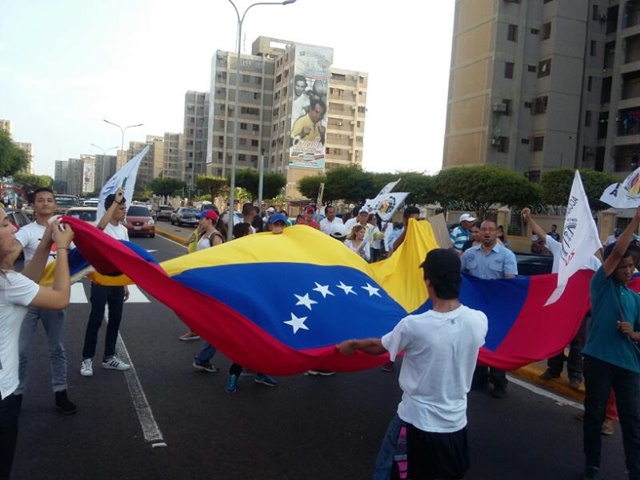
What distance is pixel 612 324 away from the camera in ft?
13.2

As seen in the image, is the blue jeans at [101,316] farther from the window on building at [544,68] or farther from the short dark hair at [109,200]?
the window on building at [544,68]

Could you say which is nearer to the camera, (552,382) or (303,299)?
(303,299)

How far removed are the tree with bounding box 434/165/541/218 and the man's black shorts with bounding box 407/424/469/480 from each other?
3463 cm

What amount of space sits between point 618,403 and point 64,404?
14.8 feet

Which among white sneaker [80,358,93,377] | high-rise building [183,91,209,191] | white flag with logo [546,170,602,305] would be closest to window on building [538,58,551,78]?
white flag with logo [546,170,602,305]

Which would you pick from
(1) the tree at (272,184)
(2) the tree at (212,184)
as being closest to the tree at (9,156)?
(2) the tree at (212,184)

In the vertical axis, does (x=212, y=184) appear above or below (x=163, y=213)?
above

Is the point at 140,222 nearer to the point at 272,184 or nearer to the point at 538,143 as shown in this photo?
the point at 538,143

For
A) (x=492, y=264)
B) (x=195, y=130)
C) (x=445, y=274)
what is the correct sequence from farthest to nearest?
(x=195, y=130) → (x=492, y=264) → (x=445, y=274)

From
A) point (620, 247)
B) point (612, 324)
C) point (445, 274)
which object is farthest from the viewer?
point (612, 324)

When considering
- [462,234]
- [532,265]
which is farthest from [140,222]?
[532,265]

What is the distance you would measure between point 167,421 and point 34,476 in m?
1.25

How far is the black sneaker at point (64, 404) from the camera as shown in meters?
4.91

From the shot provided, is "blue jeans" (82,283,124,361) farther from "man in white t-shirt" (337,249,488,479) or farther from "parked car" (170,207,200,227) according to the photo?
"parked car" (170,207,200,227)
